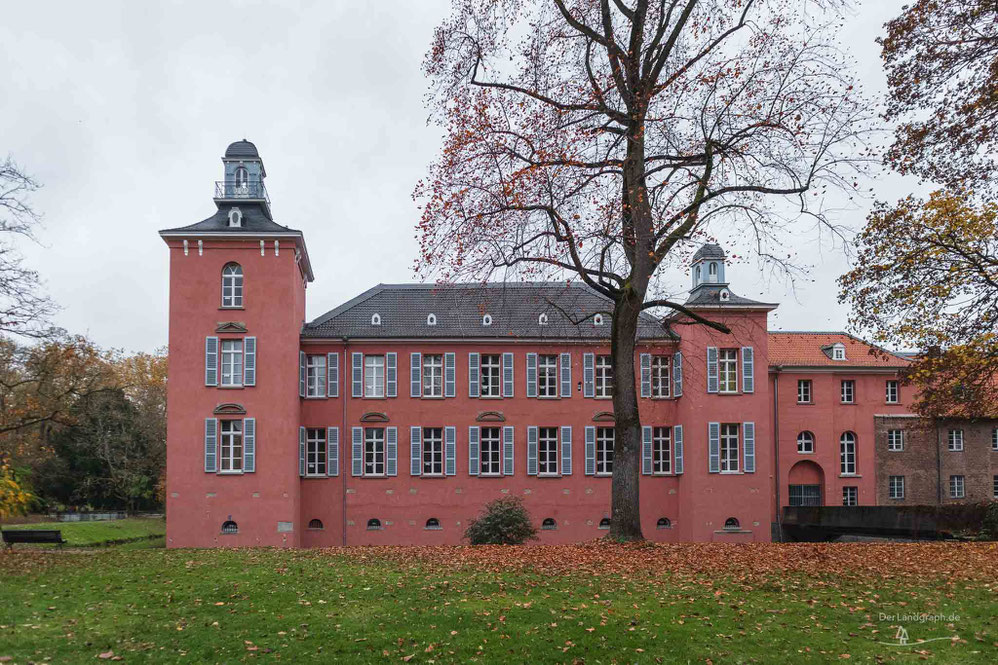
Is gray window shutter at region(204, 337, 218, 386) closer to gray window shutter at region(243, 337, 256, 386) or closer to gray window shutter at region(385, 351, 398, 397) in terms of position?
gray window shutter at region(243, 337, 256, 386)

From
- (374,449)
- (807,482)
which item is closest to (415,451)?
(374,449)

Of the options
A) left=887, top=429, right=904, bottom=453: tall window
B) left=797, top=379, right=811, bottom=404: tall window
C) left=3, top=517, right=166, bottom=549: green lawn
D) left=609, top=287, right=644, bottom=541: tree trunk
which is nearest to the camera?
left=609, top=287, right=644, bottom=541: tree trunk

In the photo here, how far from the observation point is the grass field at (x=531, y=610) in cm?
823

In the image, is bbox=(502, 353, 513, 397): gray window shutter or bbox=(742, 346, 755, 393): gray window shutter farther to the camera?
bbox=(502, 353, 513, 397): gray window shutter

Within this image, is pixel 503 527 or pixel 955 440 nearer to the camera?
pixel 503 527

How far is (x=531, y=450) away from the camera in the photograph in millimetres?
29453

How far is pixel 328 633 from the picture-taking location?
9086 millimetres

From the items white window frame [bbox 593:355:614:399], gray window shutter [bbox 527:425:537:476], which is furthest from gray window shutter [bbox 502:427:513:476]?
white window frame [bbox 593:355:614:399]

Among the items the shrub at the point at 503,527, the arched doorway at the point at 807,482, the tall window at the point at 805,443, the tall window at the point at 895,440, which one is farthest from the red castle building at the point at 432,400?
the shrub at the point at 503,527

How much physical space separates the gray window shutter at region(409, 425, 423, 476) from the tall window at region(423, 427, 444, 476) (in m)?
0.27

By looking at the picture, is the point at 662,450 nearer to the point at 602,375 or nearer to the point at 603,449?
the point at 603,449

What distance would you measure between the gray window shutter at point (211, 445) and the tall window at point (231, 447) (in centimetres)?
19

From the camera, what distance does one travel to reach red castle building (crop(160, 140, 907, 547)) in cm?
2684

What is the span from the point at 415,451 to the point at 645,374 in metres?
8.85
